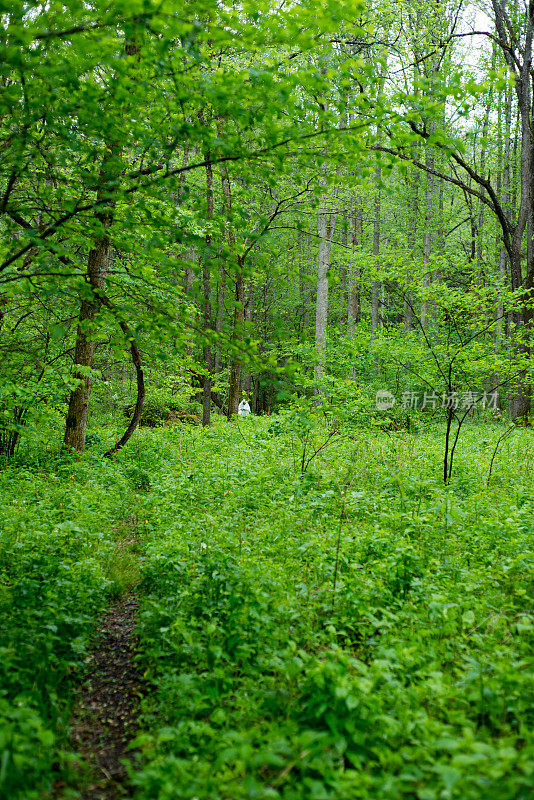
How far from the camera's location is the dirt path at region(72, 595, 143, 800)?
2.54 metres

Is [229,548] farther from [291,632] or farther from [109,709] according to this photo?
[109,709]

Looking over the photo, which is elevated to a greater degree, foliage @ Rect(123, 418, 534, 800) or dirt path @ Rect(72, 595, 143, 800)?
foliage @ Rect(123, 418, 534, 800)

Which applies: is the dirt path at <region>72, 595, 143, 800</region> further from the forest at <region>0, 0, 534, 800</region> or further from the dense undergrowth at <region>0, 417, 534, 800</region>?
the dense undergrowth at <region>0, 417, 534, 800</region>

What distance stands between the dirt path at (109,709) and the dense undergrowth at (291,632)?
0.39 ft

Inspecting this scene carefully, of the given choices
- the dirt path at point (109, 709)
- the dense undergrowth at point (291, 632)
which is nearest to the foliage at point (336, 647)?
the dense undergrowth at point (291, 632)

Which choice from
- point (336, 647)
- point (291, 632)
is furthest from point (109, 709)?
point (336, 647)

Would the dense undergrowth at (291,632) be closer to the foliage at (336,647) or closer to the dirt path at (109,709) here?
the foliage at (336,647)

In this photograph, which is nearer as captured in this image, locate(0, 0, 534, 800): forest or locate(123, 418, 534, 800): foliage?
locate(123, 418, 534, 800): foliage

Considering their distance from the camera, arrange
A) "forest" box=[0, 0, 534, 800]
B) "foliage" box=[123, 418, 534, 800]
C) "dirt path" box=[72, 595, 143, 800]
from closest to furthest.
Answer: "foliage" box=[123, 418, 534, 800], "forest" box=[0, 0, 534, 800], "dirt path" box=[72, 595, 143, 800]

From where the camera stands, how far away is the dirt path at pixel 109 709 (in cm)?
254

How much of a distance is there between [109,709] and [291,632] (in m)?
1.30

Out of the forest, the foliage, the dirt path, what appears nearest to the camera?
the foliage

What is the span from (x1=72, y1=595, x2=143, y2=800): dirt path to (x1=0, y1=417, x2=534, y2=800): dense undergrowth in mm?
120

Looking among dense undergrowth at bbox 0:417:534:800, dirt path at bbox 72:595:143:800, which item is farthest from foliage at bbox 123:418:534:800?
dirt path at bbox 72:595:143:800
